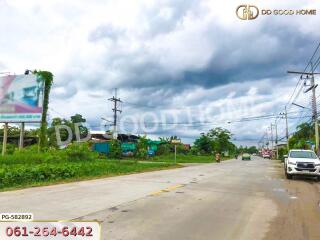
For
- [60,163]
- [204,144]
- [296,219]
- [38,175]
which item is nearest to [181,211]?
[296,219]

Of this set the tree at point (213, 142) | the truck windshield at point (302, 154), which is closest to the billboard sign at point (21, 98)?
the truck windshield at point (302, 154)

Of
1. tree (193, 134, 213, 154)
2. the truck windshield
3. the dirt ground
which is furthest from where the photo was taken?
tree (193, 134, 213, 154)

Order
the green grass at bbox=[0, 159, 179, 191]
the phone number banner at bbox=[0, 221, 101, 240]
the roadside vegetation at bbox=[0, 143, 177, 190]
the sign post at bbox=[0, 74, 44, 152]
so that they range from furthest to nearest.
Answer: the sign post at bbox=[0, 74, 44, 152], the roadside vegetation at bbox=[0, 143, 177, 190], the green grass at bbox=[0, 159, 179, 191], the phone number banner at bbox=[0, 221, 101, 240]

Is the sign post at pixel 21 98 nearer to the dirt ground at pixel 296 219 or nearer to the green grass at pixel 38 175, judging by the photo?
the green grass at pixel 38 175

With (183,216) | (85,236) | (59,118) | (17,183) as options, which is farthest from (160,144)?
(85,236)

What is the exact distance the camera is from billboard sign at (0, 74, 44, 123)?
33188 mm

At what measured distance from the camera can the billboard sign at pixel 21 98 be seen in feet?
109

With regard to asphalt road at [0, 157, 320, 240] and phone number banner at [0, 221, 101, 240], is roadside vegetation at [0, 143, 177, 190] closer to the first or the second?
asphalt road at [0, 157, 320, 240]

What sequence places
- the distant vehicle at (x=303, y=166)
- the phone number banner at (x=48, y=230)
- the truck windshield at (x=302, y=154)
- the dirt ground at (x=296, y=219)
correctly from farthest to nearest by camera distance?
the truck windshield at (x=302, y=154) → the distant vehicle at (x=303, y=166) → the dirt ground at (x=296, y=219) → the phone number banner at (x=48, y=230)

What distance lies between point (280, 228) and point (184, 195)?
5.89 metres

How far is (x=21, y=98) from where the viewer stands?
3350cm

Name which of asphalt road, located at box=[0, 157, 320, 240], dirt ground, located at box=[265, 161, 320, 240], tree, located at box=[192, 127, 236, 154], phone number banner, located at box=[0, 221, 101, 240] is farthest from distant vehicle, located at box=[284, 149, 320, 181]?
tree, located at box=[192, 127, 236, 154]

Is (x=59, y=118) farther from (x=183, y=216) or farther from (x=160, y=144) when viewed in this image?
(x=183, y=216)

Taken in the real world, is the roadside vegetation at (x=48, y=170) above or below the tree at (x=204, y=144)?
below
